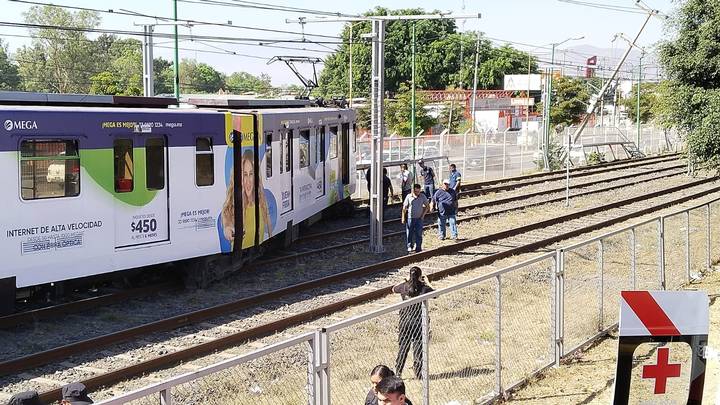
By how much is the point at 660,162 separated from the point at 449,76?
51125 millimetres

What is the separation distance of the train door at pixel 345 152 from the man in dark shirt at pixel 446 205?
437 cm

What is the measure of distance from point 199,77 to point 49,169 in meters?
104

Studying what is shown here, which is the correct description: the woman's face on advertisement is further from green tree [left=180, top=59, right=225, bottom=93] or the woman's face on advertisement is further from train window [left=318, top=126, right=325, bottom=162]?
green tree [left=180, top=59, right=225, bottom=93]

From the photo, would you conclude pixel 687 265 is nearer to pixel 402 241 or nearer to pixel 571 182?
pixel 402 241

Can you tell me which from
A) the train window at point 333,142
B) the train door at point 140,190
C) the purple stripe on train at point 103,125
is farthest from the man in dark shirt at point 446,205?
the train door at point 140,190

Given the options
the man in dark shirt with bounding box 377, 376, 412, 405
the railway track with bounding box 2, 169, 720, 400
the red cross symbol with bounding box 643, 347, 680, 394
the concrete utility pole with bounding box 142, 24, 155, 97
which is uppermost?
the concrete utility pole with bounding box 142, 24, 155, 97

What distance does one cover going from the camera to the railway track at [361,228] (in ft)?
44.9

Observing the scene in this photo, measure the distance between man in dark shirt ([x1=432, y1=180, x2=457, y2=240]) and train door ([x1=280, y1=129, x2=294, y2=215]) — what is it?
12.8 ft

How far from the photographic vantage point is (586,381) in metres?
10.2

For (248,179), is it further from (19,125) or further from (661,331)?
(661,331)

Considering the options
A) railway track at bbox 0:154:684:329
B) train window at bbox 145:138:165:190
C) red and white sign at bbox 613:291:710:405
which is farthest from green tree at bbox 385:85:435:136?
red and white sign at bbox 613:291:710:405

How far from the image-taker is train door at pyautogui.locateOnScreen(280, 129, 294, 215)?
18531mm

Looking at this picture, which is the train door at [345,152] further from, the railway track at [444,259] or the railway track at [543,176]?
the railway track at [444,259]

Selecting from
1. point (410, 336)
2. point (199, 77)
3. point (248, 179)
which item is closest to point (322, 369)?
point (410, 336)
